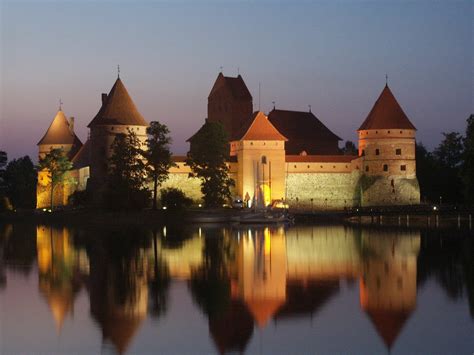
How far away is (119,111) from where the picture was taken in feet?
154

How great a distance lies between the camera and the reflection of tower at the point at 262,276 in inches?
631

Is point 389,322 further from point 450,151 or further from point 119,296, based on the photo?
point 450,151

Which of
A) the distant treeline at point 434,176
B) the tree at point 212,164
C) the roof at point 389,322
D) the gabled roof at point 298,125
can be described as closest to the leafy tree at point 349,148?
the distant treeline at point 434,176

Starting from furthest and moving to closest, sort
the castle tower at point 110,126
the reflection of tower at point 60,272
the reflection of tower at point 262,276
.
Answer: the castle tower at point 110,126, the reflection of tower at point 60,272, the reflection of tower at point 262,276

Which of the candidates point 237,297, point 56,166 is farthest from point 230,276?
point 56,166

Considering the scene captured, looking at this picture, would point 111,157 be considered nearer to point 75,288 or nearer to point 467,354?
point 75,288

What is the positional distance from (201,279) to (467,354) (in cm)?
824

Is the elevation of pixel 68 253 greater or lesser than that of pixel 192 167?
lesser

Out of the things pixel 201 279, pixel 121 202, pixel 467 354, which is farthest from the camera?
pixel 121 202

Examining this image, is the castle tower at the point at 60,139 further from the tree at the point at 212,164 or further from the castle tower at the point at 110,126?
the tree at the point at 212,164

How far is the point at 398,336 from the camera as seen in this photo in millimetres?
13570

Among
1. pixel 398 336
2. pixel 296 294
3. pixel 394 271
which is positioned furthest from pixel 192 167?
pixel 398 336

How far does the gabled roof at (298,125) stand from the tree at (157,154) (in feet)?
42.4

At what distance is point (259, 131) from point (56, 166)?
11.6 meters
